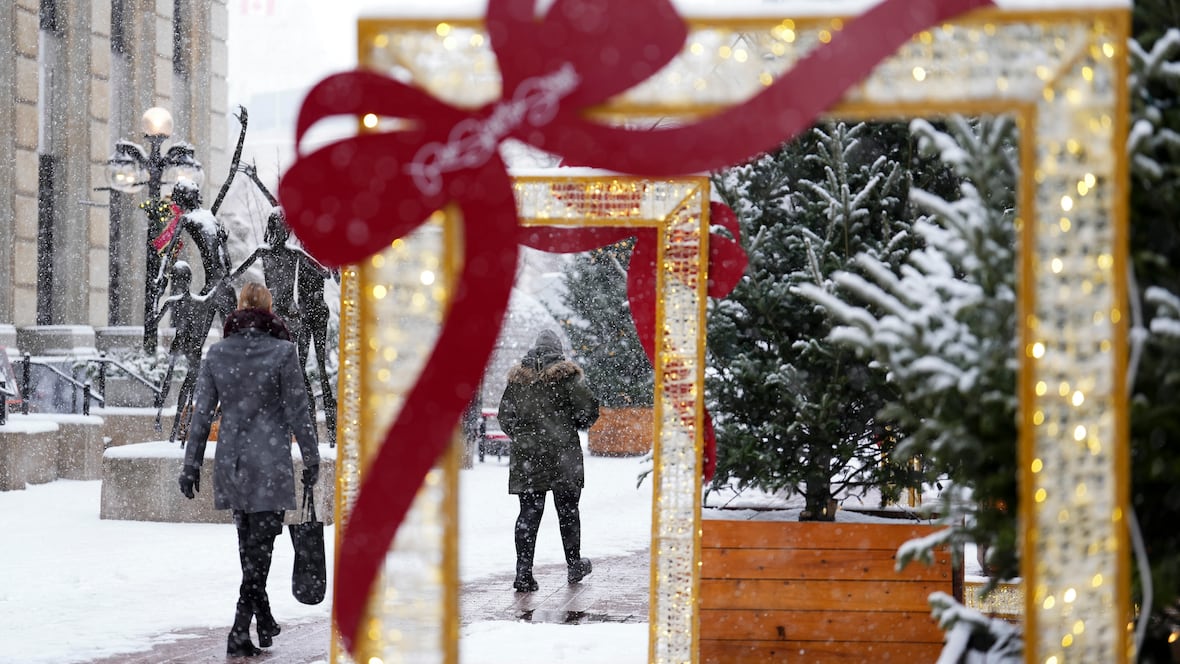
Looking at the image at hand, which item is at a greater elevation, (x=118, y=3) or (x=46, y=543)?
(x=118, y=3)

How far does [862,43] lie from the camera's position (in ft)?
11.4

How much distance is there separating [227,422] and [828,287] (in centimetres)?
327

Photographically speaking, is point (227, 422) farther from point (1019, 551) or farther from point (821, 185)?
point (1019, 551)

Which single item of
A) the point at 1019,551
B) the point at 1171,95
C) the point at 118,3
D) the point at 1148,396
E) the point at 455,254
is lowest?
the point at 1019,551

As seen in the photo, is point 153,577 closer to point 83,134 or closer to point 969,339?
point 969,339

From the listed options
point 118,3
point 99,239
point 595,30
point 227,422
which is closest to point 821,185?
point 227,422

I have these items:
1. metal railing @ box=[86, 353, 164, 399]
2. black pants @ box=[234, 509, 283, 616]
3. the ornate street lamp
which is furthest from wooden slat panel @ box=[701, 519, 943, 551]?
metal railing @ box=[86, 353, 164, 399]

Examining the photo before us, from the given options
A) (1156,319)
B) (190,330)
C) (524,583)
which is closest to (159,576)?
(524,583)

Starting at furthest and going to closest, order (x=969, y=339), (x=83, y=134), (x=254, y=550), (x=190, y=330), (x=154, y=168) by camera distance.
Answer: (x=83, y=134)
(x=154, y=168)
(x=190, y=330)
(x=254, y=550)
(x=969, y=339)

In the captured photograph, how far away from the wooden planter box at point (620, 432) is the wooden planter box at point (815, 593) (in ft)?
57.8

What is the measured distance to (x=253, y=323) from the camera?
720 centimetres

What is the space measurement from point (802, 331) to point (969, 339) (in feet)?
11.8

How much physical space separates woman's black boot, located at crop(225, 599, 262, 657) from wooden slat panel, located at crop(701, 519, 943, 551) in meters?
2.45

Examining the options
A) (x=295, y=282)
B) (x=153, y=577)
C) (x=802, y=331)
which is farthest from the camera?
(x=295, y=282)
